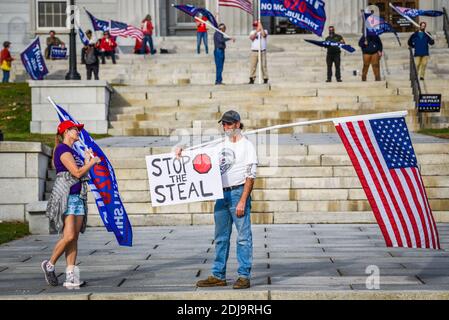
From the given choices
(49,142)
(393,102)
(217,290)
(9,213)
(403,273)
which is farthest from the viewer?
(393,102)

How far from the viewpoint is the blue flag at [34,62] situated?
31.3 m

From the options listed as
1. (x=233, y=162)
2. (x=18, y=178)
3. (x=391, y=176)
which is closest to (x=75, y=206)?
(x=233, y=162)

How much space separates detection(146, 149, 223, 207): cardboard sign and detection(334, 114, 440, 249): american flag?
148 cm

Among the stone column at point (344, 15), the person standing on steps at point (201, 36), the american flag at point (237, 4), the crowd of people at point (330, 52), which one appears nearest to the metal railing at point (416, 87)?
the crowd of people at point (330, 52)

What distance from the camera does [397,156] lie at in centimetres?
1065

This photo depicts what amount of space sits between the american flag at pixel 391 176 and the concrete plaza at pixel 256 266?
52 cm

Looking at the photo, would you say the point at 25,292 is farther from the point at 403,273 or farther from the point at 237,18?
the point at 237,18

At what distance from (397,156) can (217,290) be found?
7.94 feet

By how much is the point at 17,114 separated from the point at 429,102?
10.9 meters

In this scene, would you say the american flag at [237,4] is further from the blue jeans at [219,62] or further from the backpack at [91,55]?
the backpack at [91,55]

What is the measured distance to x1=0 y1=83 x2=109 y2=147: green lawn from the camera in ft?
78.8

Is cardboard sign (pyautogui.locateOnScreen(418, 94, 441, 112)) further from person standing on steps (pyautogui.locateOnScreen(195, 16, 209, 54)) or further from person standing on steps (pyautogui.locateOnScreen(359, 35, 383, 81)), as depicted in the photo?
person standing on steps (pyautogui.locateOnScreen(195, 16, 209, 54))

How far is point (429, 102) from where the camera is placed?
2542cm
